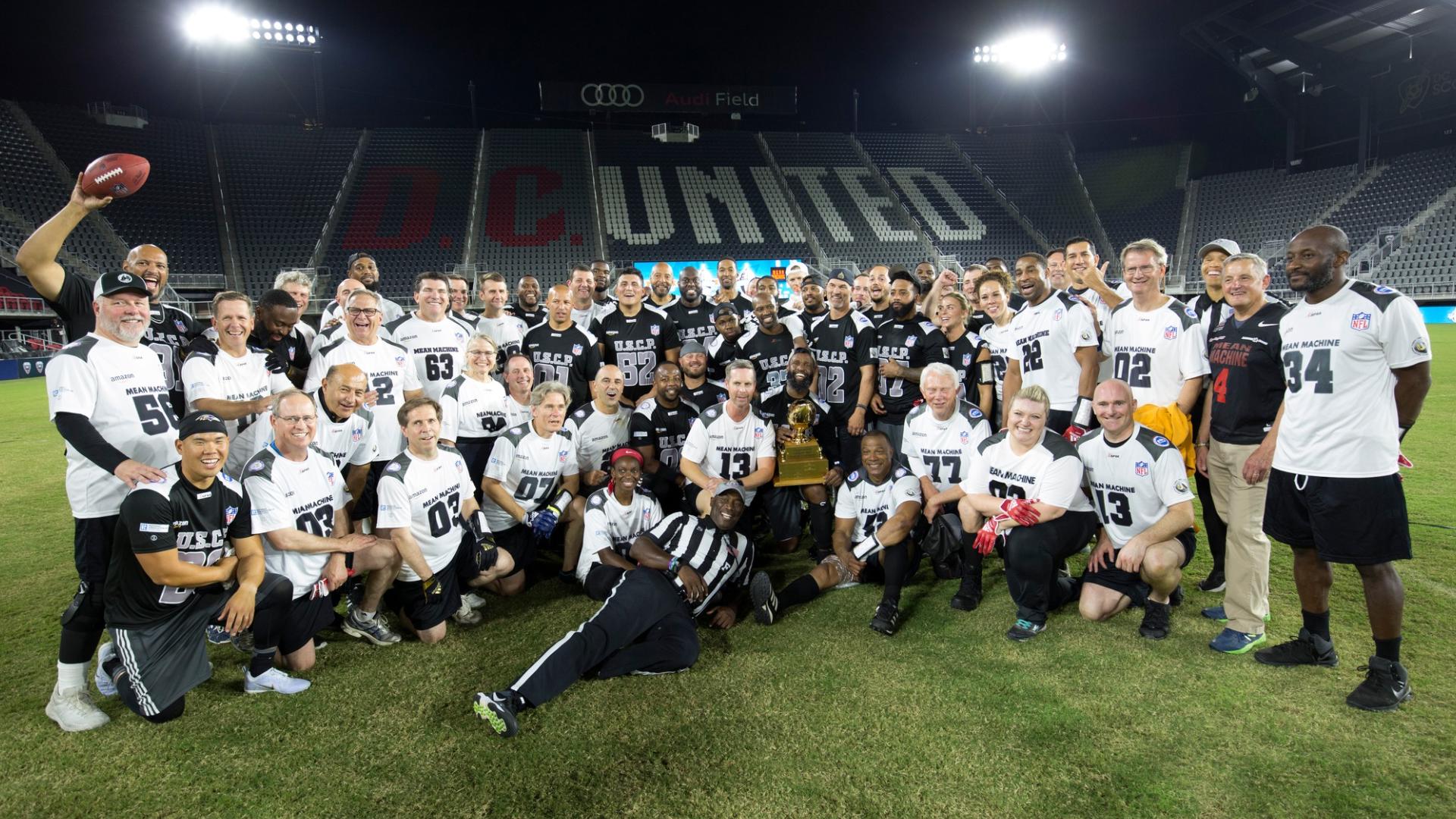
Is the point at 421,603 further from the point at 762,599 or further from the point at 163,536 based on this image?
the point at 762,599

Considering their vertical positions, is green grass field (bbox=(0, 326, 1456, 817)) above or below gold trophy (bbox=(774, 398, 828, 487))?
below

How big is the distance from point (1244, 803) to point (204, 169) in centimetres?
3364

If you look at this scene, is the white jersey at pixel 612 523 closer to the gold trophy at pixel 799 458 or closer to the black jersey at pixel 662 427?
the black jersey at pixel 662 427

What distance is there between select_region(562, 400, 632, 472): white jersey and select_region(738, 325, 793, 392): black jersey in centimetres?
137

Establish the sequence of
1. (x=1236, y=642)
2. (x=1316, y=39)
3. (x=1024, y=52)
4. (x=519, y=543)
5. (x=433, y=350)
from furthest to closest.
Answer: (x=1024, y=52) → (x=1316, y=39) → (x=433, y=350) → (x=519, y=543) → (x=1236, y=642)

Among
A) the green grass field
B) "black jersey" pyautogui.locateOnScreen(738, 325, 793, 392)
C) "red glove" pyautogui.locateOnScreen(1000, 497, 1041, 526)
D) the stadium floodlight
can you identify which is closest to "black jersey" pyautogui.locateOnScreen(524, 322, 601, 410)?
"black jersey" pyautogui.locateOnScreen(738, 325, 793, 392)

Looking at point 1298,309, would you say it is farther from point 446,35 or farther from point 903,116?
point 903,116

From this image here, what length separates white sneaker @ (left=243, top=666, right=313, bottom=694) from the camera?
3670mm

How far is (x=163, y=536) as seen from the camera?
3.26m

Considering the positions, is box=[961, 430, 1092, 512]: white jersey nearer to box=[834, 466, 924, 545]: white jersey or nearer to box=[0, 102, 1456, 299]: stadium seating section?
box=[834, 466, 924, 545]: white jersey

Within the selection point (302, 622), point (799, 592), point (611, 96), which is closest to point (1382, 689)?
point (799, 592)

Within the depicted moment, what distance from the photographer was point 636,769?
9.66 ft

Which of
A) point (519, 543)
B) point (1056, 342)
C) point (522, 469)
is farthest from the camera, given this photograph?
point (522, 469)

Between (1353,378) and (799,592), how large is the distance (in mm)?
3015
